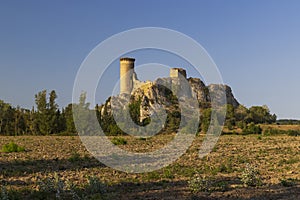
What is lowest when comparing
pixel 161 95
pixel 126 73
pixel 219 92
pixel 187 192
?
pixel 187 192

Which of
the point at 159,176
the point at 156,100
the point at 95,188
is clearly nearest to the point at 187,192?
the point at 95,188

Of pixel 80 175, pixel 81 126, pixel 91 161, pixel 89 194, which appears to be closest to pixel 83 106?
pixel 81 126

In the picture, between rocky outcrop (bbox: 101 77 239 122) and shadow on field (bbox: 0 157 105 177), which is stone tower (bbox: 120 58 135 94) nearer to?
rocky outcrop (bbox: 101 77 239 122)

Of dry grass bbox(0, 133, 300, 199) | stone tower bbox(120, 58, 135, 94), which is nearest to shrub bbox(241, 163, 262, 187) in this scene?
dry grass bbox(0, 133, 300, 199)

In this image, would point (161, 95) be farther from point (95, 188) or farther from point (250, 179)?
point (95, 188)

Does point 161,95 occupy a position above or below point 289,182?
above

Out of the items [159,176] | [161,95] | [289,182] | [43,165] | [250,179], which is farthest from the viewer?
[161,95]

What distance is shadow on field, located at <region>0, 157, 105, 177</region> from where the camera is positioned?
16281mm

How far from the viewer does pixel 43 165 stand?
18375 mm

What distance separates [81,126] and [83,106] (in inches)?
166

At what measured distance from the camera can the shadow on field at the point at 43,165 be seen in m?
16.3

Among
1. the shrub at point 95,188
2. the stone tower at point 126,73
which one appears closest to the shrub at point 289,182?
the shrub at point 95,188

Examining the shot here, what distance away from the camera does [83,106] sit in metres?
50.6

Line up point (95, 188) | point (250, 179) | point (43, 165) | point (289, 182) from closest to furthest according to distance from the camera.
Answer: point (95, 188) < point (250, 179) < point (289, 182) < point (43, 165)
